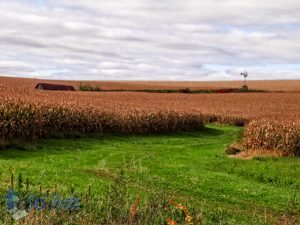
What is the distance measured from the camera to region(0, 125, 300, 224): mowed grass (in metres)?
15.5

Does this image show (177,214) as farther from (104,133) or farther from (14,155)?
(104,133)

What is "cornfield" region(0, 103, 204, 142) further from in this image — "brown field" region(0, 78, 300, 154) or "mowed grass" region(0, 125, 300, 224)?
"mowed grass" region(0, 125, 300, 224)

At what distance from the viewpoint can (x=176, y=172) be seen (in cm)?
1992

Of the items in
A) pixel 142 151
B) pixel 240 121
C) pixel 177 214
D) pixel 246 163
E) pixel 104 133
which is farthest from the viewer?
pixel 240 121

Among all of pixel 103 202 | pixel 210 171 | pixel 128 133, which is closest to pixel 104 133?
pixel 128 133

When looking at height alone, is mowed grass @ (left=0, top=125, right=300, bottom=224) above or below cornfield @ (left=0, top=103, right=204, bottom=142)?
below

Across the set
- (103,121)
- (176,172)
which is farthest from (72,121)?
(176,172)

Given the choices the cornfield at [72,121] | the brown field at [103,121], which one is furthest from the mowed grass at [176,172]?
the brown field at [103,121]

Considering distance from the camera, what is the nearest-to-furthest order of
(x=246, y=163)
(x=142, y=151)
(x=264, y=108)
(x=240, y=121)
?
(x=246, y=163) < (x=142, y=151) < (x=240, y=121) < (x=264, y=108)

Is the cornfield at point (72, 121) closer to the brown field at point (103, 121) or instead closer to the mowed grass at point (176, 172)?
the brown field at point (103, 121)

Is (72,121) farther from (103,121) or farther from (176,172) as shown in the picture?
(176,172)

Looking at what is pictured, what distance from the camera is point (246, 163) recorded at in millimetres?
22875

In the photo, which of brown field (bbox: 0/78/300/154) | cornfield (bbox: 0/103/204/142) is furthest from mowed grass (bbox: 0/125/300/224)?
brown field (bbox: 0/78/300/154)

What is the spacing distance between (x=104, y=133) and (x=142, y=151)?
5.97 metres
